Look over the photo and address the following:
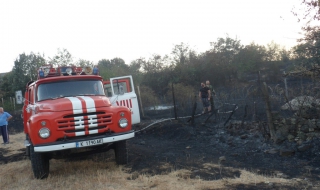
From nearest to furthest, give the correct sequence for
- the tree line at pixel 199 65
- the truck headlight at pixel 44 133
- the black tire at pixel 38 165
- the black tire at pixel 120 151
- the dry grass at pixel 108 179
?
the dry grass at pixel 108 179 < the truck headlight at pixel 44 133 < the black tire at pixel 38 165 < the black tire at pixel 120 151 < the tree line at pixel 199 65

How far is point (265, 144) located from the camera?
7727 millimetres

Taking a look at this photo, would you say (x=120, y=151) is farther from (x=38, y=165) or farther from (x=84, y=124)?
(x=38, y=165)

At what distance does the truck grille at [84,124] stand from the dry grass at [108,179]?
90 cm

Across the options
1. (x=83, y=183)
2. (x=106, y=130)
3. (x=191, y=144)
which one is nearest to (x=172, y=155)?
(x=191, y=144)

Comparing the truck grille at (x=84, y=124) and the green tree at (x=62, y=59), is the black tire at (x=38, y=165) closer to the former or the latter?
the truck grille at (x=84, y=124)

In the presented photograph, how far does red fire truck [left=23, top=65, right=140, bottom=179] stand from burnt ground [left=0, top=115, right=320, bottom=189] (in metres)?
0.98

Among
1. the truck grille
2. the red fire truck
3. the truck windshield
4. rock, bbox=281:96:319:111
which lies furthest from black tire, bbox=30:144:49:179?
rock, bbox=281:96:319:111

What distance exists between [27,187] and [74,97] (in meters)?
2.07

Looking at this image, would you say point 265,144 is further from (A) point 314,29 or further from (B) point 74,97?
(B) point 74,97

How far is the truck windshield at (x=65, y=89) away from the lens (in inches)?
290

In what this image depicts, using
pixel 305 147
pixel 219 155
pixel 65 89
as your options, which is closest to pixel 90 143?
pixel 65 89

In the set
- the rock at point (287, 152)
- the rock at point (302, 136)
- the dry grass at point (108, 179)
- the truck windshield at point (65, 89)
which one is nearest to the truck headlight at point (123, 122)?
the dry grass at point (108, 179)

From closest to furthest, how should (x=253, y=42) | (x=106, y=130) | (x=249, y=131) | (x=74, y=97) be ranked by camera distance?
1. (x=106, y=130)
2. (x=74, y=97)
3. (x=249, y=131)
4. (x=253, y=42)

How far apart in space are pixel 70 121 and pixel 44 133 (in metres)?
0.53
